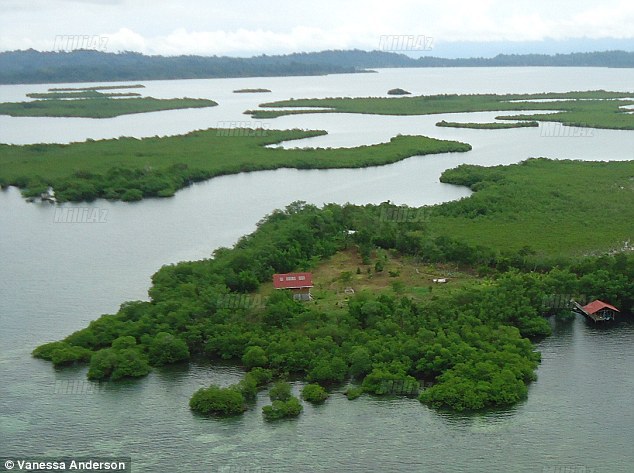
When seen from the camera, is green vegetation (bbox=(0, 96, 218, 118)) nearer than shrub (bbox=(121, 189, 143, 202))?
No

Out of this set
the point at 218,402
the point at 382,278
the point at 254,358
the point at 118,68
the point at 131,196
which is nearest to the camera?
the point at 218,402

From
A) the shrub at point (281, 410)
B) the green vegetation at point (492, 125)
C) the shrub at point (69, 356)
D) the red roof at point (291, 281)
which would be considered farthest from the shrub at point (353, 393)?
the green vegetation at point (492, 125)

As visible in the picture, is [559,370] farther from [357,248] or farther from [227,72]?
[227,72]

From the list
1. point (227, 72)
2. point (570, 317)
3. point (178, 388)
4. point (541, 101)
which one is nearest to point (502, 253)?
point (570, 317)

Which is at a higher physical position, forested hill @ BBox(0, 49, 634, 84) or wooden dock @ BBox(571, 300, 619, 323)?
forested hill @ BBox(0, 49, 634, 84)

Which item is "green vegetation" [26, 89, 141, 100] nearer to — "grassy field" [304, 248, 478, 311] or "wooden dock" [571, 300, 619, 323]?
"grassy field" [304, 248, 478, 311]

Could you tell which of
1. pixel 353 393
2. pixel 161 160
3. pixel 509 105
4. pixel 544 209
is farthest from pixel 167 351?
pixel 509 105

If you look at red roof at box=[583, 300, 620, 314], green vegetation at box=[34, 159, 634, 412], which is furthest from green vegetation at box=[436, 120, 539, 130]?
red roof at box=[583, 300, 620, 314]

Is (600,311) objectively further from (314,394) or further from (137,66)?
(137,66)
